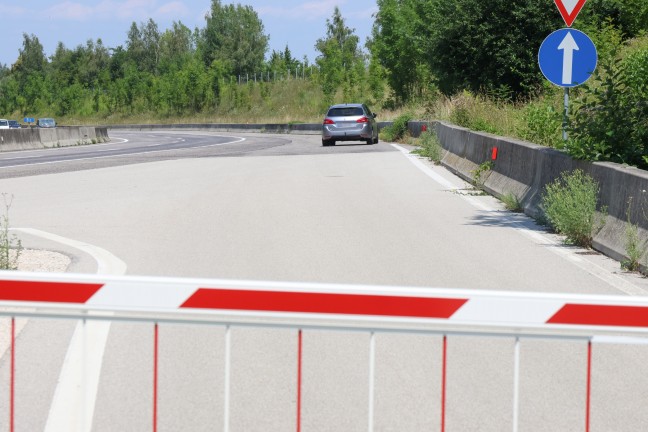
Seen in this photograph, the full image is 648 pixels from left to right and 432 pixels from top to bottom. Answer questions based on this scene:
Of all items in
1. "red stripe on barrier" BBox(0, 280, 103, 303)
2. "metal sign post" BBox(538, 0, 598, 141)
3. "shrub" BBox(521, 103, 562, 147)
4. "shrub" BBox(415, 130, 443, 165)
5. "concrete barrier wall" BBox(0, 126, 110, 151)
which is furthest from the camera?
"concrete barrier wall" BBox(0, 126, 110, 151)

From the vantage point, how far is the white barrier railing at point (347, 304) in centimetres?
350

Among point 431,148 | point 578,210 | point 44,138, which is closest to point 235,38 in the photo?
point 44,138

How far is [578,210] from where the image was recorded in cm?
1147

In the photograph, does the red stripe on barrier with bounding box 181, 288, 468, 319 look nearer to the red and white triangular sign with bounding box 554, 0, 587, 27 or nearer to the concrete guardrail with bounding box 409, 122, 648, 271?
the concrete guardrail with bounding box 409, 122, 648, 271

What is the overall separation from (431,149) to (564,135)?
12.8 m

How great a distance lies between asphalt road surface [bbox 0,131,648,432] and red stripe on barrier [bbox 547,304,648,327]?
1697 millimetres

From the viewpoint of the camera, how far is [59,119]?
134000 millimetres

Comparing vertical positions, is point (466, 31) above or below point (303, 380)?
above

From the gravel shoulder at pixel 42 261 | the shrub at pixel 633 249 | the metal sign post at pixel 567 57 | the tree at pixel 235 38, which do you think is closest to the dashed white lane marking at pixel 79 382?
the gravel shoulder at pixel 42 261

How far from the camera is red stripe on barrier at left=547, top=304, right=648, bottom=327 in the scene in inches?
138

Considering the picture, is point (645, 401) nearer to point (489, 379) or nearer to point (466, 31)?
point (489, 379)

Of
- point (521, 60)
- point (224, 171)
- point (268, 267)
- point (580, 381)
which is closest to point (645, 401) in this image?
point (580, 381)

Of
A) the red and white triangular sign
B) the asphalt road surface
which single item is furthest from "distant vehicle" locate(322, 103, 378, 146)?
the red and white triangular sign

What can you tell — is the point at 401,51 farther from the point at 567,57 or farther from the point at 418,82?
the point at 567,57
